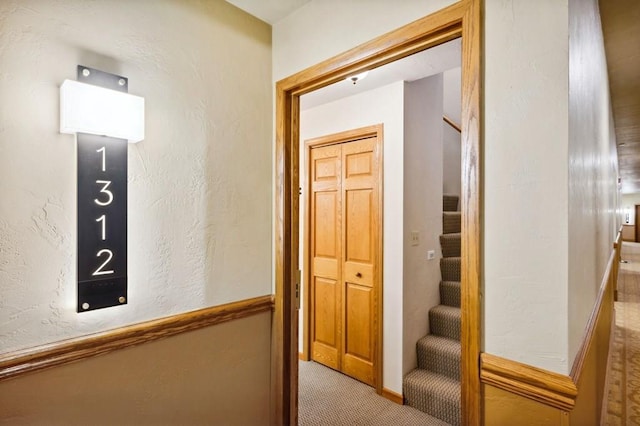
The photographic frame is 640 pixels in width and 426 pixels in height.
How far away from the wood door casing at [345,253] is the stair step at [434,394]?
0.88ft

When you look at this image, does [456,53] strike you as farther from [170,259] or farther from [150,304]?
[150,304]

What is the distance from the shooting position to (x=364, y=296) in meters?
2.83

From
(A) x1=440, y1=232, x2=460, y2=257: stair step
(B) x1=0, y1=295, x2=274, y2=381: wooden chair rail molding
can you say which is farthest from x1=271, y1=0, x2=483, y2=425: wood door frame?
(A) x1=440, y1=232, x2=460, y2=257: stair step

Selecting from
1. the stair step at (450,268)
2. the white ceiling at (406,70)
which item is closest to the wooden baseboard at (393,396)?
the stair step at (450,268)

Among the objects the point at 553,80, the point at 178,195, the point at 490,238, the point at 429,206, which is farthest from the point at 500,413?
the point at 429,206

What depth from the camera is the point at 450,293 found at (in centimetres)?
292

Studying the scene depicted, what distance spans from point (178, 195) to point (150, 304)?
47cm

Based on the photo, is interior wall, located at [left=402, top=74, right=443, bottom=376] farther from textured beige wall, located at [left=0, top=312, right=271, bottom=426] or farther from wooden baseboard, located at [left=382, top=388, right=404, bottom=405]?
textured beige wall, located at [left=0, top=312, right=271, bottom=426]

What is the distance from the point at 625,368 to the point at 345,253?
3.02m

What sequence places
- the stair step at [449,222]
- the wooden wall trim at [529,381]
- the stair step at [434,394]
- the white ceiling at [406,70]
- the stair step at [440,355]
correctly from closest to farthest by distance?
the wooden wall trim at [529,381] < the white ceiling at [406,70] < the stair step at [434,394] < the stair step at [440,355] < the stair step at [449,222]

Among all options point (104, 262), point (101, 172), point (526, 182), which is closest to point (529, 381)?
point (526, 182)

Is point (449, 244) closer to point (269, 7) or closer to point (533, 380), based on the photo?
point (533, 380)

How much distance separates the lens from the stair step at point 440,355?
2.52 metres

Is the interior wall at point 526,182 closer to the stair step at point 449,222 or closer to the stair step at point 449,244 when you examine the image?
the stair step at point 449,244
